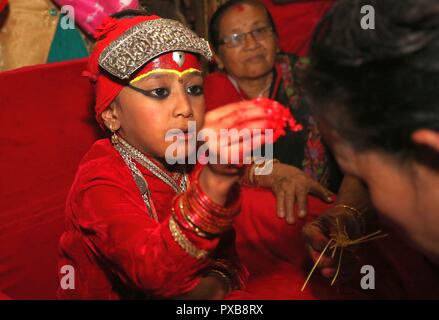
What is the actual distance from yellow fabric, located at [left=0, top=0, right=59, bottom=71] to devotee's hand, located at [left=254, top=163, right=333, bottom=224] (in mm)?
1027

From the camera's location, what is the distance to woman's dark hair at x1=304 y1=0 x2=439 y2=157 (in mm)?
695

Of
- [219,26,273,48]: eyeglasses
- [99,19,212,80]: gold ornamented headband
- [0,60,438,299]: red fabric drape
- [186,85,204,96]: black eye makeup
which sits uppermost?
[99,19,212,80]: gold ornamented headband

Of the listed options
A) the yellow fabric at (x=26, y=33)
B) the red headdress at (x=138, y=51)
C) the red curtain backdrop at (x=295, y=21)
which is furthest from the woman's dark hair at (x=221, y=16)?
the red headdress at (x=138, y=51)

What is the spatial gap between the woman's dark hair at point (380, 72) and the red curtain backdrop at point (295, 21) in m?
2.27

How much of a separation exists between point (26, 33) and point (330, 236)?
1388mm

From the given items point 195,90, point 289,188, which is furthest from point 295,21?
point 195,90

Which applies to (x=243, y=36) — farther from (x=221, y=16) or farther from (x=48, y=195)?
(x=48, y=195)

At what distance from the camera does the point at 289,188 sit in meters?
1.60

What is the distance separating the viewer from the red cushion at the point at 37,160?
1.65m

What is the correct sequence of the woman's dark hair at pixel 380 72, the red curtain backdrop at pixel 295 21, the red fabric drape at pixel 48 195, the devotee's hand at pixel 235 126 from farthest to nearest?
the red curtain backdrop at pixel 295 21 → the red fabric drape at pixel 48 195 → the devotee's hand at pixel 235 126 → the woman's dark hair at pixel 380 72

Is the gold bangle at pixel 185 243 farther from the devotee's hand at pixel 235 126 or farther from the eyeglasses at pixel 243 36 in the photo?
the eyeglasses at pixel 243 36

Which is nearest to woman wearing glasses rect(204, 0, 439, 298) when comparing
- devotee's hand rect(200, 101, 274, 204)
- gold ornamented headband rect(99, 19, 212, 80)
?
gold ornamented headband rect(99, 19, 212, 80)

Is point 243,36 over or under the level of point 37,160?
over

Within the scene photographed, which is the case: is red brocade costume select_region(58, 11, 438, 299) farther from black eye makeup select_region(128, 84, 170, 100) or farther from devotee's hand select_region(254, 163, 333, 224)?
devotee's hand select_region(254, 163, 333, 224)
